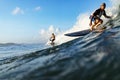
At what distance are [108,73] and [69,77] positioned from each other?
0.84m

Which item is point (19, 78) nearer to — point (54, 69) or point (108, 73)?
point (54, 69)

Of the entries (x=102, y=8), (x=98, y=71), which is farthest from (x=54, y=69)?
(x=102, y=8)

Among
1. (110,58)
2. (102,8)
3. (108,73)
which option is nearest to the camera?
(108,73)

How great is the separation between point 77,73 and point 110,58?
1079 mm

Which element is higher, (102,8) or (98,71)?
(102,8)

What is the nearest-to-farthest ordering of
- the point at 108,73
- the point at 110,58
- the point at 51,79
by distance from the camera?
the point at 108,73 → the point at 51,79 → the point at 110,58

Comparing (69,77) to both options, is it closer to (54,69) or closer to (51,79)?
(51,79)

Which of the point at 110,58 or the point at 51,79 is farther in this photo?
the point at 110,58

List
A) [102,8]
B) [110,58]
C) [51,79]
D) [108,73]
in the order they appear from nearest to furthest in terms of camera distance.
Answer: [108,73]
[51,79]
[110,58]
[102,8]

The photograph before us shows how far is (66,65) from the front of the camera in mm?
6387

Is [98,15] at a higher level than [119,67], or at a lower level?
higher

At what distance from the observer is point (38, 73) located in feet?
20.6

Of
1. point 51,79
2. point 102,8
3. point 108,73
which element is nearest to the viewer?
point 108,73

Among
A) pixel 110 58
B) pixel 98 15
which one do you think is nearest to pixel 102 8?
pixel 98 15
